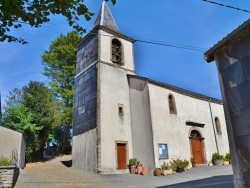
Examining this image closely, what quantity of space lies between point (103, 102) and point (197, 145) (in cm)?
849

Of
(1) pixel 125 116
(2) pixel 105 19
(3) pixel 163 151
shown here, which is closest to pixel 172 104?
(1) pixel 125 116

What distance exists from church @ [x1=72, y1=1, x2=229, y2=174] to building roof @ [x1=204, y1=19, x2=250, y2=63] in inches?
409

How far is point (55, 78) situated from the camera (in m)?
28.9

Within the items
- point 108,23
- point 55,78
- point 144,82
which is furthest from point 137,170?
point 55,78

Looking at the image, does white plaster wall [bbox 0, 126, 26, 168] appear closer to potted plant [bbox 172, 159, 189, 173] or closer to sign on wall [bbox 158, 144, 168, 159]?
sign on wall [bbox 158, 144, 168, 159]

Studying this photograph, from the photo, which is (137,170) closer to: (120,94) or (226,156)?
(120,94)

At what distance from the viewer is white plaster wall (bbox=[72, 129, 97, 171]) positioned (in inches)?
620

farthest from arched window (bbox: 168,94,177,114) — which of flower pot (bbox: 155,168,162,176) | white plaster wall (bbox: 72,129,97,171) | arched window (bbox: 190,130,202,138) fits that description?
white plaster wall (bbox: 72,129,97,171)

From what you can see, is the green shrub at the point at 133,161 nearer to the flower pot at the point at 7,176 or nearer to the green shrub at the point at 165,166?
the green shrub at the point at 165,166

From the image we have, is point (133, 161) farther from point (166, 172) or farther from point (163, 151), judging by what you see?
point (166, 172)

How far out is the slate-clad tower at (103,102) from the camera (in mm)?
15750

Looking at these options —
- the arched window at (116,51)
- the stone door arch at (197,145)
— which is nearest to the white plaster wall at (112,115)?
the arched window at (116,51)

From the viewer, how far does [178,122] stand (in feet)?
60.1

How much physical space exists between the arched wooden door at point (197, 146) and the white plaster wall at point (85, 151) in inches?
309
